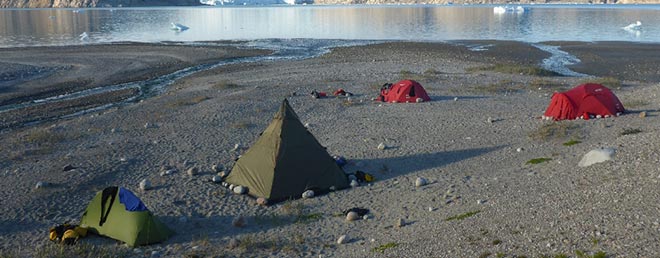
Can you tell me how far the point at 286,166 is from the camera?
1363 centimetres

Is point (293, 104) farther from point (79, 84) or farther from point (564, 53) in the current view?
point (564, 53)

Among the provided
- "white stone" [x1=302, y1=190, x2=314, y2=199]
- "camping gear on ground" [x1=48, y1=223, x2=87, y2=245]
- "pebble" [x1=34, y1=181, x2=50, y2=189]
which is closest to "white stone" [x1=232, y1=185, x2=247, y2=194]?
"white stone" [x1=302, y1=190, x2=314, y2=199]

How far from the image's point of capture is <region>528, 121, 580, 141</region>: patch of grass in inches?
688

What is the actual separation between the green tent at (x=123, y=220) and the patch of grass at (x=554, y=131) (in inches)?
446

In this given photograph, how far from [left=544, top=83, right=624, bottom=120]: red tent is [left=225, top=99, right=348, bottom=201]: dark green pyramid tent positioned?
9.66m

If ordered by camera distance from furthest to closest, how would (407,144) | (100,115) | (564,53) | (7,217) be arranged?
(564,53)
(100,115)
(407,144)
(7,217)

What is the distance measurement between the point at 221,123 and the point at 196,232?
1019 centimetres

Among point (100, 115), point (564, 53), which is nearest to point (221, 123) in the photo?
point (100, 115)

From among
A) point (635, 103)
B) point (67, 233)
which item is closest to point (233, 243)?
point (67, 233)

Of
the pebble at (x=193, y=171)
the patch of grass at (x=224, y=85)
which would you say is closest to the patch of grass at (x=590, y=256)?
the pebble at (x=193, y=171)

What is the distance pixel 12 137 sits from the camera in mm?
20031

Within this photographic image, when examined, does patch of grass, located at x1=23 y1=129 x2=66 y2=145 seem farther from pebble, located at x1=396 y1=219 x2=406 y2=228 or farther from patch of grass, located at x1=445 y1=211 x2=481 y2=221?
patch of grass, located at x1=445 y1=211 x2=481 y2=221

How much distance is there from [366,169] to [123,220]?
A: 655 cm

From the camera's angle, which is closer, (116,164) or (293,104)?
(116,164)
